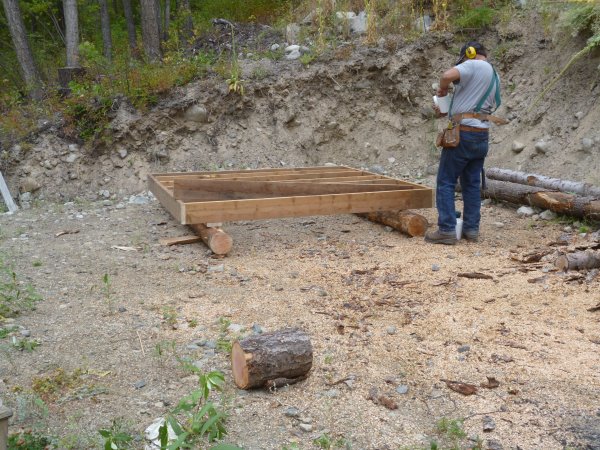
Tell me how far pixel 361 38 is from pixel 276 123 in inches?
90.0

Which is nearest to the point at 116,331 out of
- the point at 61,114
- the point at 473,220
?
the point at 473,220

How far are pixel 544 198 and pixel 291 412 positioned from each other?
4.81 m

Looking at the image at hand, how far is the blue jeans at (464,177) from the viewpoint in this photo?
6.12 meters

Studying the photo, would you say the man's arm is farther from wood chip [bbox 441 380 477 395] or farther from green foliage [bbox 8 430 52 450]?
green foliage [bbox 8 430 52 450]

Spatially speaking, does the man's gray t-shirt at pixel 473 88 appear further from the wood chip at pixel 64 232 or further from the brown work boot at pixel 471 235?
the wood chip at pixel 64 232

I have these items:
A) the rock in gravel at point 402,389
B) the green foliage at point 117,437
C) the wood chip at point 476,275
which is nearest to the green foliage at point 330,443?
the rock in gravel at point 402,389

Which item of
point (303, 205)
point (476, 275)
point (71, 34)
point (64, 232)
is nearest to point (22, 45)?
point (71, 34)

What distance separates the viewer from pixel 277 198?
6.34 metres

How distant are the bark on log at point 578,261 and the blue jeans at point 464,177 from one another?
4.20 ft

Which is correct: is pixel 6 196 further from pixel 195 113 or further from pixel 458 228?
pixel 458 228

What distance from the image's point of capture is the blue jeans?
6125mm

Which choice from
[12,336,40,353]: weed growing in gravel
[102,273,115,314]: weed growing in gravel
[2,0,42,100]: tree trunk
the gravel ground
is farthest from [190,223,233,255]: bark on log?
[2,0,42,100]: tree trunk

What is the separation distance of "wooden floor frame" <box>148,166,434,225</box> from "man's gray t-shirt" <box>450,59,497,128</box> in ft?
3.41

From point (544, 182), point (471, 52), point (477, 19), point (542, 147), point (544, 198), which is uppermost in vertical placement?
point (477, 19)
